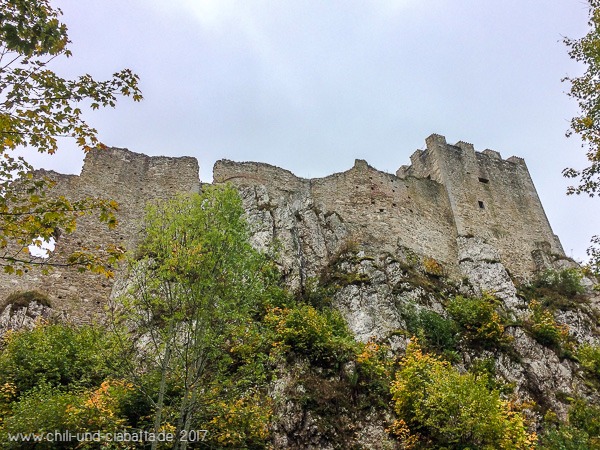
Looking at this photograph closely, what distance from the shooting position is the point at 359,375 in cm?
1391

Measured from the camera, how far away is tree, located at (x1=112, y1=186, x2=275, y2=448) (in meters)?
9.42

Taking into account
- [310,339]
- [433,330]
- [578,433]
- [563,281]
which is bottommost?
[578,433]

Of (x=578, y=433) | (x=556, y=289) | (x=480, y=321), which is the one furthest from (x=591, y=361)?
(x=556, y=289)

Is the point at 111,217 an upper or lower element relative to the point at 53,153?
lower

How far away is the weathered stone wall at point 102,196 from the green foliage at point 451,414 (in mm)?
11758

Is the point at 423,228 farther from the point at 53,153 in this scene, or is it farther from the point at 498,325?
the point at 53,153

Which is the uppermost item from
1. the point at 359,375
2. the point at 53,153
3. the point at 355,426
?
the point at 53,153

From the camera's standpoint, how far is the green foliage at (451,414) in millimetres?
11758

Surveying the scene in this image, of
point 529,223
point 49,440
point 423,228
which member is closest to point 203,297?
point 49,440

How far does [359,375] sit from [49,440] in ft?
25.5

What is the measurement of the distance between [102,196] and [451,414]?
1700 cm

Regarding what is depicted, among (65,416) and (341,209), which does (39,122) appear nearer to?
(65,416)

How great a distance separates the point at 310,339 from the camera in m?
14.2

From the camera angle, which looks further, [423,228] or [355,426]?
[423,228]
